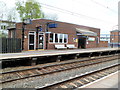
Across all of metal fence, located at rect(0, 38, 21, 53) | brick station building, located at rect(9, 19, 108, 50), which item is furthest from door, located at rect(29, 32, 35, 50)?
metal fence, located at rect(0, 38, 21, 53)

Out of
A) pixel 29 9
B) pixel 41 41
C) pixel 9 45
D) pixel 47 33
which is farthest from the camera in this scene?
pixel 29 9

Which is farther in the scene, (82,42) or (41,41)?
(82,42)

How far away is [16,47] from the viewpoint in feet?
43.3

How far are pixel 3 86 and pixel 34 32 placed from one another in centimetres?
1219

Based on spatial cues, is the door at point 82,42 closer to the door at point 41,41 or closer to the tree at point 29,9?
the door at point 41,41

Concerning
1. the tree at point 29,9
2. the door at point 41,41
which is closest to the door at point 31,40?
the door at point 41,41

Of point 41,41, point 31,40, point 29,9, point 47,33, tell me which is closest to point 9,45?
point 31,40

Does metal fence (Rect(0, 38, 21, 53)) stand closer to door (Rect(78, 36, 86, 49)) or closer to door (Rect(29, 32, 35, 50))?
door (Rect(29, 32, 35, 50))

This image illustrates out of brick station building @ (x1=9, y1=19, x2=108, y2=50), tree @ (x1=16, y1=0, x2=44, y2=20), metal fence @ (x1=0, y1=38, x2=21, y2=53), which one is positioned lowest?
metal fence @ (x1=0, y1=38, x2=21, y2=53)

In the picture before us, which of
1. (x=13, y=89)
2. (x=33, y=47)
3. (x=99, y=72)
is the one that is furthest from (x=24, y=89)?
(x=33, y=47)

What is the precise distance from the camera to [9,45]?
1255 centimetres

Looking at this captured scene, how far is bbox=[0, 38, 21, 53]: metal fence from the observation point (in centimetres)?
1211

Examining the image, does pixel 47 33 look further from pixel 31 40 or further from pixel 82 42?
pixel 82 42

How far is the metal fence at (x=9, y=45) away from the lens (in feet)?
39.7
